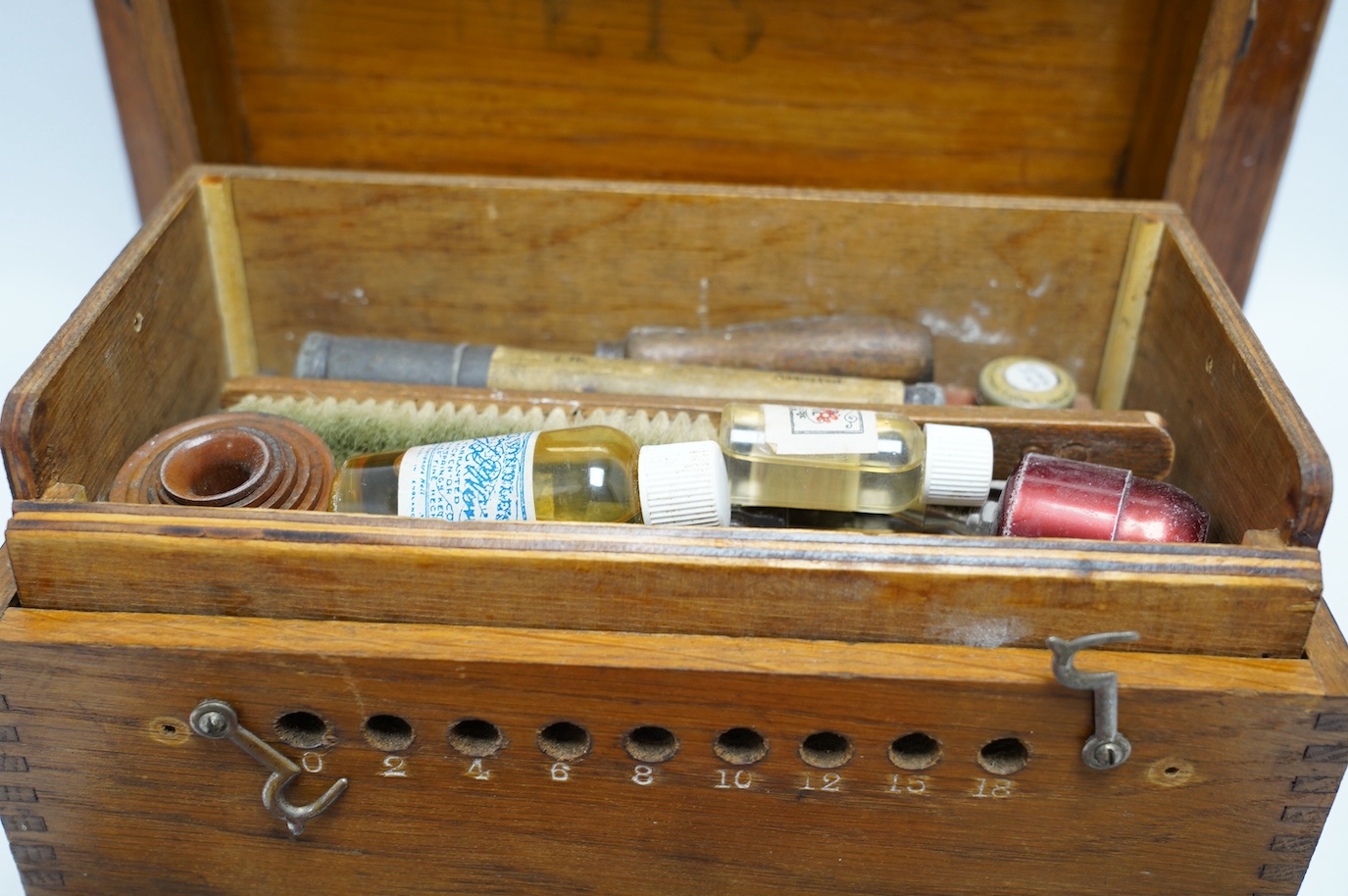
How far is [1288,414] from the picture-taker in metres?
0.59

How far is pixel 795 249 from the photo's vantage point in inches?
34.0

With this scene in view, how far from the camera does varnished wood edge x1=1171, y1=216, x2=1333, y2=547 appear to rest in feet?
1.81

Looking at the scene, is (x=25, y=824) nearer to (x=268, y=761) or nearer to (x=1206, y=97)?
(x=268, y=761)

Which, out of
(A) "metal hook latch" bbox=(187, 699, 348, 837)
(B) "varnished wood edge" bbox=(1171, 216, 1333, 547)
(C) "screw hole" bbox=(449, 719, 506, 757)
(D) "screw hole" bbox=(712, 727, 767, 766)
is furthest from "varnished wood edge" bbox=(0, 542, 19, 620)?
(B) "varnished wood edge" bbox=(1171, 216, 1333, 547)

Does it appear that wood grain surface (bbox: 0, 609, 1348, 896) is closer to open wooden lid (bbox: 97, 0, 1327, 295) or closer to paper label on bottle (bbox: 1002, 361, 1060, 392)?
paper label on bottle (bbox: 1002, 361, 1060, 392)

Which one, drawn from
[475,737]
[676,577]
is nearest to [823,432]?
[676,577]

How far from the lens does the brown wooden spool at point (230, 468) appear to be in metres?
0.61

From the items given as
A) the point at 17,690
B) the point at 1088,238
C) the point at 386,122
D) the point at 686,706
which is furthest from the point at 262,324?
the point at 1088,238

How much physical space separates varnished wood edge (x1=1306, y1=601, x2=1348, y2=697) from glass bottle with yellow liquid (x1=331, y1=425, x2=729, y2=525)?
0.96 ft

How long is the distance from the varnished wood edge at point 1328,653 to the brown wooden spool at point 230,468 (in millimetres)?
509

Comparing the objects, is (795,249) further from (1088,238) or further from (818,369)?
(1088,238)

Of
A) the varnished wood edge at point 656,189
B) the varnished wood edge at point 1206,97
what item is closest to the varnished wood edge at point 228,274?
the varnished wood edge at point 656,189

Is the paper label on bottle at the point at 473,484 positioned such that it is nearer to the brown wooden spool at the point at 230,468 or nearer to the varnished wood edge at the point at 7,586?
the brown wooden spool at the point at 230,468

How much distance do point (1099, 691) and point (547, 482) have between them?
0.30 meters
